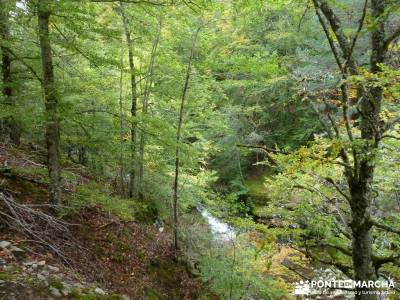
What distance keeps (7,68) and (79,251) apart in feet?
15.2

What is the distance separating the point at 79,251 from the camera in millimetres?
6238

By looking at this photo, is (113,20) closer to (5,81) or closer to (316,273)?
(5,81)

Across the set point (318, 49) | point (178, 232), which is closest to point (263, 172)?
point (318, 49)

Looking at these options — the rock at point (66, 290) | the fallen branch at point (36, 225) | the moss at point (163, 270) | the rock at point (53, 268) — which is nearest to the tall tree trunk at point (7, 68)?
the fallen branch at point (36, 225)

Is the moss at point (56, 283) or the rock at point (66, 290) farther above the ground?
the moss at point (56, 283)

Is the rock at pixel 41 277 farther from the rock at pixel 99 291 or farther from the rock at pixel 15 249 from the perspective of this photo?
the rock at pixel 99 291

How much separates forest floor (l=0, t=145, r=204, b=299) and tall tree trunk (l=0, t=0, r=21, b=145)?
91 centimetres

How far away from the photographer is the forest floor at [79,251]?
476 centimetres

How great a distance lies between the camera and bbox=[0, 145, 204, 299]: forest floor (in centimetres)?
476

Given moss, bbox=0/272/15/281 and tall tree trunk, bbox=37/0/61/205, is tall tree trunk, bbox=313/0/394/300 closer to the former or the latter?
tall tree trunk, bbox=37/0/61/205

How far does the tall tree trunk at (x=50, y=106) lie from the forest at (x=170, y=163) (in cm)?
2

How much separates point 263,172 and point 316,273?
9.24 m

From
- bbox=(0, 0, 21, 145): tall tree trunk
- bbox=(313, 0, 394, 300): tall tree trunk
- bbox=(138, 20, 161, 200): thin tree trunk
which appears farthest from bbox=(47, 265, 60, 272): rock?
bbox=(138, 20, 161, 200): thin tree trunk

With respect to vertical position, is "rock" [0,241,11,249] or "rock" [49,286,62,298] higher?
"rock" [0,241,11,249]
